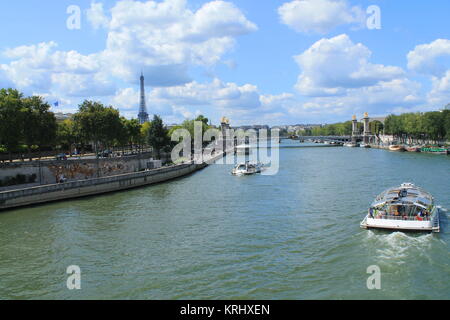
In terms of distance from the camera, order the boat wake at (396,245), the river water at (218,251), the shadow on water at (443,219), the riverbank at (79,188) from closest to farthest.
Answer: the river water at (218,251) → the boat wake at (396,245) → the shadow on water at (443,219) → the riverbank at (79,188)

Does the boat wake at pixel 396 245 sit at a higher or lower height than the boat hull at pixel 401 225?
lower

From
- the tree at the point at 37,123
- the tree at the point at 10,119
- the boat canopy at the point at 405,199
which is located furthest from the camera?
the tree at the point at 37,123

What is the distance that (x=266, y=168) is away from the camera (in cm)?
5728

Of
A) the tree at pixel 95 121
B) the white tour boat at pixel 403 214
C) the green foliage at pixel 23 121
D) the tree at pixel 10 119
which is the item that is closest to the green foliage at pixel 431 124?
the tree at pixel 95 121

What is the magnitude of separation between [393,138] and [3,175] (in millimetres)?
130003

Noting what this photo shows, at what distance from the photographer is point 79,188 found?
1340 inches

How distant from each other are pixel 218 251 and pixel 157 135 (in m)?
46.4

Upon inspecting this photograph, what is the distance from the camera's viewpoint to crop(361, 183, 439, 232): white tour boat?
19.2 metres

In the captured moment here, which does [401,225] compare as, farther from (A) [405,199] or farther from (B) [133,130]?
(B) [133,130]

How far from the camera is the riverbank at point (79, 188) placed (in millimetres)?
28875

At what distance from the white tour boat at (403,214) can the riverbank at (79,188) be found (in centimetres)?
2287

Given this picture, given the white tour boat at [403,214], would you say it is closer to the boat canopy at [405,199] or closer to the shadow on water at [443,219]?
the boat canopy at [405,199]
